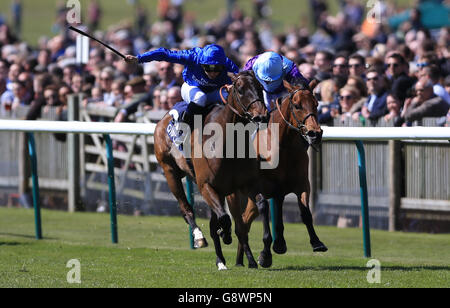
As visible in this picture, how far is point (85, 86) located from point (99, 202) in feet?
10.3

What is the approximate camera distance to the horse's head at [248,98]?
775 centimetres

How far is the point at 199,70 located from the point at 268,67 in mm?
715

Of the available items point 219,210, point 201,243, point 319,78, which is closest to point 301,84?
point 219,210

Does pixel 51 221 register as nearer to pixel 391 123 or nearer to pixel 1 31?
pixel 391 123

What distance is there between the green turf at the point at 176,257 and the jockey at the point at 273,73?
4.70 feet

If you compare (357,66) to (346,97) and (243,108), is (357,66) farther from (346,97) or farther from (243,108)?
(243,108)

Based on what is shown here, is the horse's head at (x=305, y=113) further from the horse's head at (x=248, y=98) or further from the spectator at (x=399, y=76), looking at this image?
the spectator at (x=399, y=76)

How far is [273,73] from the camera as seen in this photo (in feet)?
27.6

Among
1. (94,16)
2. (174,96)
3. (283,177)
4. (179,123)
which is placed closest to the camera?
(283,177)

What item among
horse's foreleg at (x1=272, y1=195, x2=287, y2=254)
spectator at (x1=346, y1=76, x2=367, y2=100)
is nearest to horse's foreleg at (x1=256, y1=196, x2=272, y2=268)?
horse's foreleg at (x1=272, y1=195, x2=287, y2=254)

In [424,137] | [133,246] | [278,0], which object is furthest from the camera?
[278,0]
